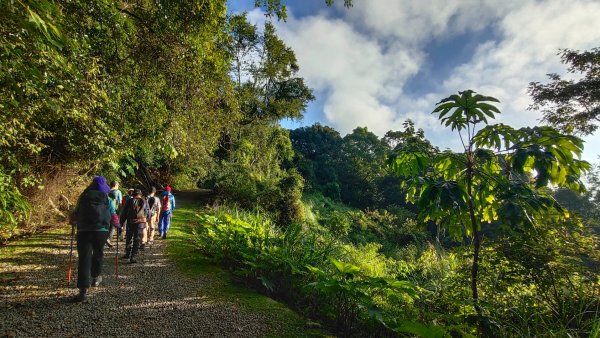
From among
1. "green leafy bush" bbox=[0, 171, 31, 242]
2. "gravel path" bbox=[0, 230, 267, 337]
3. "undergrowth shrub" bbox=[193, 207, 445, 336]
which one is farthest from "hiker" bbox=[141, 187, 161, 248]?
"green leafy bush" bbox=[0, 171, 31, 242]

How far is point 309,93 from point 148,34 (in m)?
16.8

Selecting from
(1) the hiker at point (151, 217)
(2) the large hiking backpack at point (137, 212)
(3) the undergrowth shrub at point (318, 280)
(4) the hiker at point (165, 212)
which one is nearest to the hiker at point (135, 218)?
(2) the large hiking backpack at point (137, 212)

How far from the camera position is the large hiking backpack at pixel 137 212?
6.78m

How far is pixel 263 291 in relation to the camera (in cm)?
552

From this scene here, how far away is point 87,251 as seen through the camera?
4.57m

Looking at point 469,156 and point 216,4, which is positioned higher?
point 216,4

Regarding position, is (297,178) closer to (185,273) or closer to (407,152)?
(185,273)

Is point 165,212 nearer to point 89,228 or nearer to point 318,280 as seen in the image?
point 89,228

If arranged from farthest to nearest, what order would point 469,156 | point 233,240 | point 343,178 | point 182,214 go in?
point 343,178 → point 182,214 → point 233,240 → point 469,156

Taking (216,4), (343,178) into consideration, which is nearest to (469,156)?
(216,4)

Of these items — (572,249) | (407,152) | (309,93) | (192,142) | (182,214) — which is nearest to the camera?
(572,249)

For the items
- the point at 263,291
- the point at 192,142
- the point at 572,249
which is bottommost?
the point at 263,291

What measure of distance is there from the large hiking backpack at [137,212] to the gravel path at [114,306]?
0.98 m

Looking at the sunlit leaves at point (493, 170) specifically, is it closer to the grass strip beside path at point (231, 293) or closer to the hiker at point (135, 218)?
the grass strip beside path at point (231, 293)
